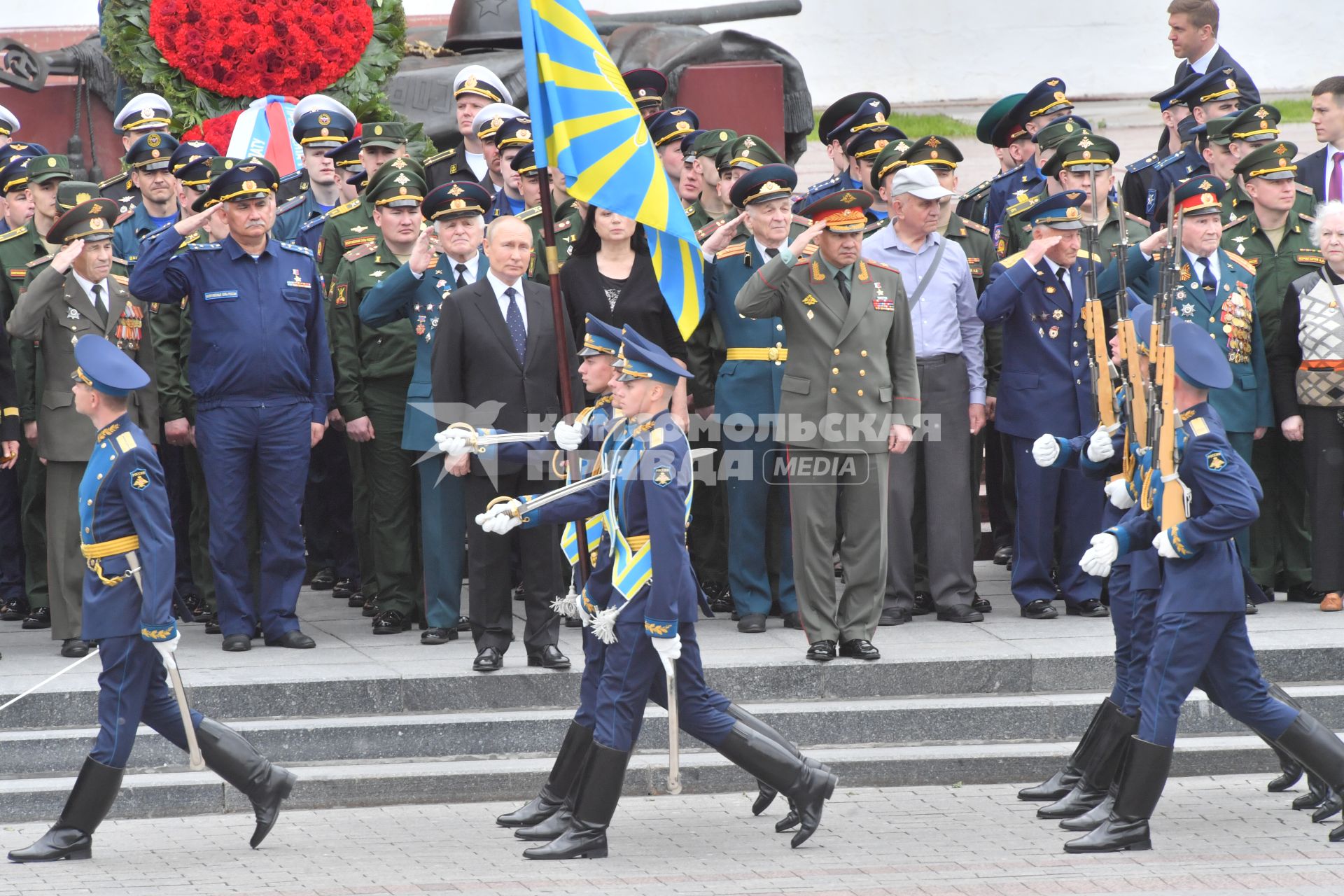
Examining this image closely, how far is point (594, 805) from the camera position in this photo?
700 centimetres

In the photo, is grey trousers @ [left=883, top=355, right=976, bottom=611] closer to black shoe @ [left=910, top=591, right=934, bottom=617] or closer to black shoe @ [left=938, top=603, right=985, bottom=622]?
black shoe @ [left=938, top=603, right=985, bottom=622]

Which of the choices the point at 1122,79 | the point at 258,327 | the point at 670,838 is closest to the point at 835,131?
the point at 258,327

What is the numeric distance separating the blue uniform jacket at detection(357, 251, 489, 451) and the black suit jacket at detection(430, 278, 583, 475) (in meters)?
0.40

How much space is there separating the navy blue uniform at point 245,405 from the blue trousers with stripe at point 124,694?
2022 mm

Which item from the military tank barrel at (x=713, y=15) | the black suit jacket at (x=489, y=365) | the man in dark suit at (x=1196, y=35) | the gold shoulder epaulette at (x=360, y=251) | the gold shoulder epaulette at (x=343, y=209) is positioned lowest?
the black suit jacket at (x=489, y=365)

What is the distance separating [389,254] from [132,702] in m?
3.32

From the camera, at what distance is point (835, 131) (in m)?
11.2

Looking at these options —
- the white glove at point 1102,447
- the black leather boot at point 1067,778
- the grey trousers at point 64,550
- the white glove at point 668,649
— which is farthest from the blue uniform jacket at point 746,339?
the grey trousers at point 64,550

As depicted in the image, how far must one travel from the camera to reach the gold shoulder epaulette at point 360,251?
9742 mm

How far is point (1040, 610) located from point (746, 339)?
79.8 inches

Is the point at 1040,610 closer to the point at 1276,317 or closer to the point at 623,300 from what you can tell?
the point at 1276,317

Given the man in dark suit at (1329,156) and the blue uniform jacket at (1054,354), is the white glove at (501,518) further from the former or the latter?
the man in dark suit at (1329,156)

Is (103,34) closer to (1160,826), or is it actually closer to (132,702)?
(132,702)

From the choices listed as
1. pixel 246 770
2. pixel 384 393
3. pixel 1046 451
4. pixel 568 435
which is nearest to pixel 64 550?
pixel 384 393
